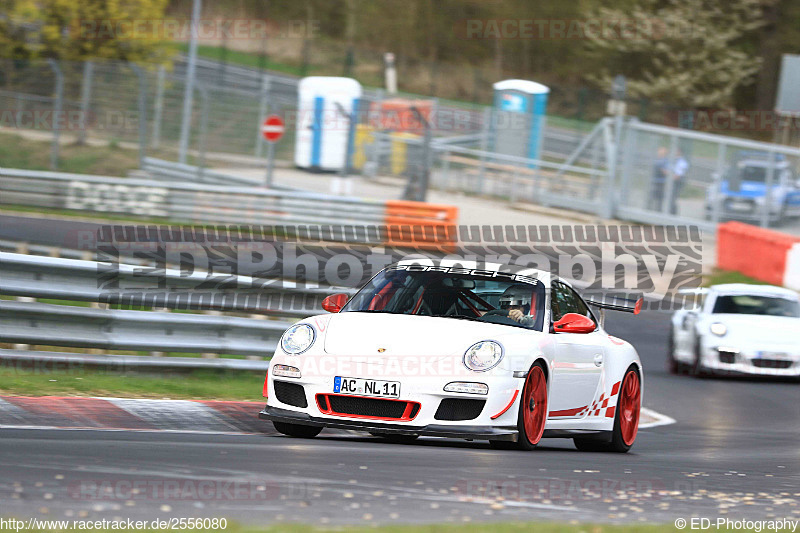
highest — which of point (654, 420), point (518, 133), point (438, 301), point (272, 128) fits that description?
point (518, 133)

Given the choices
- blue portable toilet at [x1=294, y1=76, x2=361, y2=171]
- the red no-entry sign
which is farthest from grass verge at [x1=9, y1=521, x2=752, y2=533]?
blue portable toilet at [x1=294, y1=76, x2=361, y2=171]

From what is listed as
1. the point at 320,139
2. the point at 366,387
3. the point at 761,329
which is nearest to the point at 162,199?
the point at 320,139

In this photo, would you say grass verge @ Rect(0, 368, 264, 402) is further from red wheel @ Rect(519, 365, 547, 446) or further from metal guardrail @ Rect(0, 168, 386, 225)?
metal guardrail @ Rect(0, 168, 386, 225)

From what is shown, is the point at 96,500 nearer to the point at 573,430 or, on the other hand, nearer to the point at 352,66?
the point at 573,430

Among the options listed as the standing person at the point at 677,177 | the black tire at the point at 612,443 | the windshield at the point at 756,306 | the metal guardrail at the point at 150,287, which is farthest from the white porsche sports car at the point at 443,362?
the standing person at the point at 677,177

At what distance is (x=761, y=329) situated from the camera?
15.5 metres

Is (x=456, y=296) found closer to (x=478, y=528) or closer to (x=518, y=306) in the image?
(x=518, y=306)

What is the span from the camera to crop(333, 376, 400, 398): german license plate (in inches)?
301

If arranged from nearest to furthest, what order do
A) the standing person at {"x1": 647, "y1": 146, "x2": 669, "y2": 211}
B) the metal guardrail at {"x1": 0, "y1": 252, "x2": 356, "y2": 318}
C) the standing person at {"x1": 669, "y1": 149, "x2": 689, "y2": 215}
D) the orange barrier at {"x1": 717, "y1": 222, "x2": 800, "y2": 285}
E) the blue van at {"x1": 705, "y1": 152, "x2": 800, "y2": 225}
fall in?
1. the metal guardrail at {"x1": 0, "y1": 252, "x2": 356, "y2": 318}
2. the orange barrier at {"x1": 717, "y1": 222, "x2": 800, "y2": 285}
3. the blue van at {"x1": 705, "y1": 152, "x2": 800, "y2": 225}
4. the standing person at {"x1": 669, "y1": 149, "x2": 689, "y2": 215}
5. the standing person at {"x1": 647, "y1": 146, "x2": 669, "y2": 211}

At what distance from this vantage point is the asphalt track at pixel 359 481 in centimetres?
532

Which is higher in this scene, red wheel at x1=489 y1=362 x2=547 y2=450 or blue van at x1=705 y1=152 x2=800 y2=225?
blue van at x1=705 y1=152 x2=800 y2=225

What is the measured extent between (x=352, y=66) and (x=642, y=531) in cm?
4734

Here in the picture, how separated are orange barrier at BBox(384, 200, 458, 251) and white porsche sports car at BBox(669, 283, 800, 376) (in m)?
7.78

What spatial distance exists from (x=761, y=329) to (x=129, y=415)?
30.4 feet
